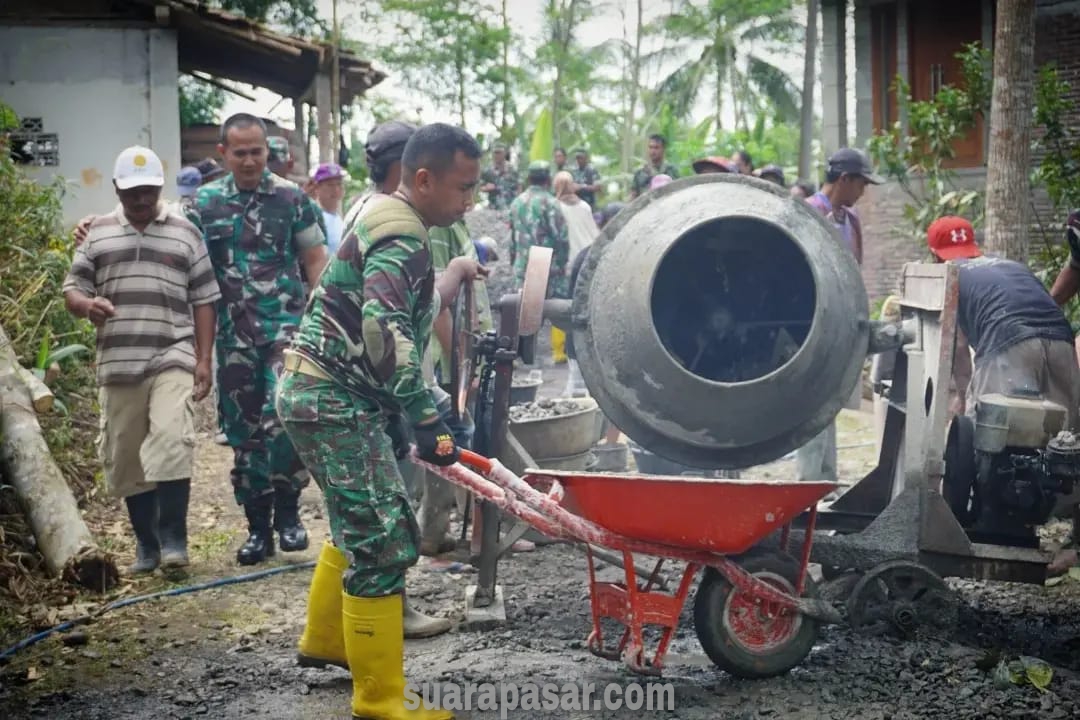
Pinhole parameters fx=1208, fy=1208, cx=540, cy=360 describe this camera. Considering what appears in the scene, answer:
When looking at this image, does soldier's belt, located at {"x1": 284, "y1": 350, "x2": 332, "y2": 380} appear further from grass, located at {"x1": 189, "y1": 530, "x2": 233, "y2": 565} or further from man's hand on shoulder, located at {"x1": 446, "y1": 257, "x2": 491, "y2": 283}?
grass, located at {"x1": 189, "y1": 530, "x2": 233, "y2": 565}

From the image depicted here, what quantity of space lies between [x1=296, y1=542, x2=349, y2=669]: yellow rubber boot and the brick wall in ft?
29.5

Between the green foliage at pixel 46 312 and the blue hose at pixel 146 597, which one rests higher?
the green foliage at pixel 46 312

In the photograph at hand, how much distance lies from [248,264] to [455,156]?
7.25 feet

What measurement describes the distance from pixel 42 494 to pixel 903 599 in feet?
11.9

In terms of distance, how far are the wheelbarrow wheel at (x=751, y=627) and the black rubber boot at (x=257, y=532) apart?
7.97 feet

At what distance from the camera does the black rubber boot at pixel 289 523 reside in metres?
5.61

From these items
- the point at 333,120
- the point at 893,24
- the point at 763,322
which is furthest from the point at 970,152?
the point at 763,322

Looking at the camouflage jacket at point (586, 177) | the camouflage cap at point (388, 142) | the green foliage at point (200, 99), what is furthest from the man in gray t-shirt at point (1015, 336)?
the green foliage at point (200, 99)

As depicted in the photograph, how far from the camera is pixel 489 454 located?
462 cm

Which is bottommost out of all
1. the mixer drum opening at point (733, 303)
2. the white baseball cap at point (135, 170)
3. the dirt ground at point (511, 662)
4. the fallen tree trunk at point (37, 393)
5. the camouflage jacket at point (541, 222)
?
the dirt ground at point (511, 662)

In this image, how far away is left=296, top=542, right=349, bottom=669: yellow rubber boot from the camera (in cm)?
384

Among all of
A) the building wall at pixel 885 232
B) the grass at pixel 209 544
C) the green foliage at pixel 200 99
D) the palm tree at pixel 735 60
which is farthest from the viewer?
the palm tree at pixel 735 60

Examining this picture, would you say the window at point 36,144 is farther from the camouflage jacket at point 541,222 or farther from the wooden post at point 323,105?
the camouflage jacket at point 541,222

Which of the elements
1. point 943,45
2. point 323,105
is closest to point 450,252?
point 323,105
